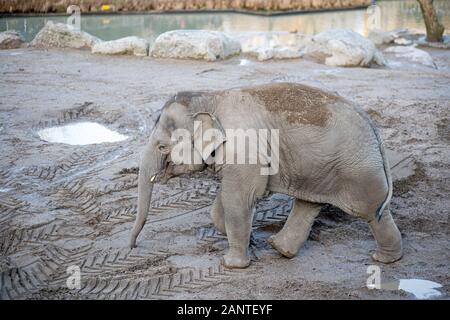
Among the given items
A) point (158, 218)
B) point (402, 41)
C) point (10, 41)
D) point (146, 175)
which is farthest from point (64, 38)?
point (146, 175)

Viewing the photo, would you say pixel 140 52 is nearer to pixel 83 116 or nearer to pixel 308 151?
pixel 83 116

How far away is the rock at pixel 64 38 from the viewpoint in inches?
690

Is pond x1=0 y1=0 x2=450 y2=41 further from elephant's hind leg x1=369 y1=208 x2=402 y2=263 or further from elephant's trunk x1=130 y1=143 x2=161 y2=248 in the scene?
elephant's hind leg x1=369 y1=208 x2=402 y2=263

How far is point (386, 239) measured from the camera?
5793 mm

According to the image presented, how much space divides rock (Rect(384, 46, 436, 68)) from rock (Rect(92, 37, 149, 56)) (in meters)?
6.53

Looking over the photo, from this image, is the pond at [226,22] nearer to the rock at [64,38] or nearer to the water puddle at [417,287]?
the rock at [64,38]

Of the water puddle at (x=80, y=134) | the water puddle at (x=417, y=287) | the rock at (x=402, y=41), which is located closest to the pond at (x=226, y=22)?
the rock at (x=402, y=41)

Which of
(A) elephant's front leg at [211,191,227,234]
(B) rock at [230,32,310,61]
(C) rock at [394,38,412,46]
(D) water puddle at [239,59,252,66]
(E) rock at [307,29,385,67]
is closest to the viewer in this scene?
(A) elephant's front leg at [211,191,227,234]

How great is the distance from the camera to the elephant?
5.50 metres

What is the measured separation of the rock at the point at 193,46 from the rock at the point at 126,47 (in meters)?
0.35

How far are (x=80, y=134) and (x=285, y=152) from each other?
5.30 m

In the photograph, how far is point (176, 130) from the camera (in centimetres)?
556

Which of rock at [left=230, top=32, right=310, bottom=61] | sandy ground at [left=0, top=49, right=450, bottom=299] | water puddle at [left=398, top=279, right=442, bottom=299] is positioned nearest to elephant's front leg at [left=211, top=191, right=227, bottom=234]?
sandy ground at [left=0, top=49, right=450, bottom=299]

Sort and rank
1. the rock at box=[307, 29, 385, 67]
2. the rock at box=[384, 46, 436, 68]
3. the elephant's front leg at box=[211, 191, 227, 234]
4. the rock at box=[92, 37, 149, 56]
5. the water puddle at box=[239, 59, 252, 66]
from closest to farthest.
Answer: the elephant's front leg at box=[211, 191, 227, 234] < the rock at box=[307, 29, 385, 67] < the water puddle at box=[239, 59, 252, 66] < the rock at box=[384, 46, 436, 68] < the rock at box=[92, 37, 149, 56]
